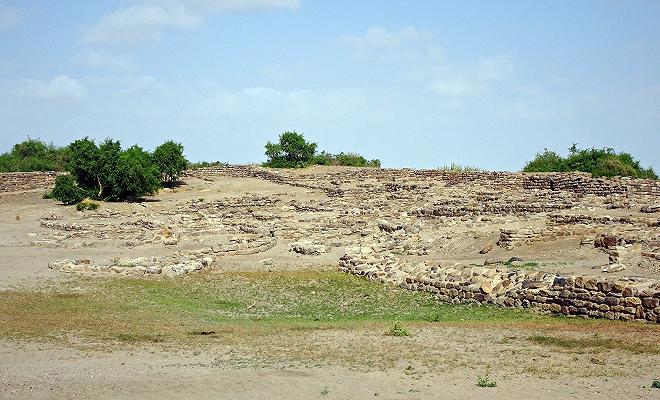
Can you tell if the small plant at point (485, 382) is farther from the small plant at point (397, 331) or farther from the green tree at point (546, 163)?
the green tree at point (546, 163)

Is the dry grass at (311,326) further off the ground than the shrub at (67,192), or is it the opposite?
the shrub at (67,192)

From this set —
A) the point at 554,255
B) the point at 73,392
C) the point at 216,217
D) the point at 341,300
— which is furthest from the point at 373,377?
the point at 216,217

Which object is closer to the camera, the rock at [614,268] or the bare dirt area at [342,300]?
the bare dirt area at [342,300]

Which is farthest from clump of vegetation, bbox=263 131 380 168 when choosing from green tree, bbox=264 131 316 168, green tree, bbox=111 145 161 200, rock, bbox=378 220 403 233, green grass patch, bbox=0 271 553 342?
green grass patch, bbox=0 271 553 342

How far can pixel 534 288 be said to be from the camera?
16.0 m

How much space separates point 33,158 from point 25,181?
10.9 m

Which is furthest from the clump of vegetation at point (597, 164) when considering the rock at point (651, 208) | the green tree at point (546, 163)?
the rock at point (651, 208)

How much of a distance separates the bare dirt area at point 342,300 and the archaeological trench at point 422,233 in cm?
9

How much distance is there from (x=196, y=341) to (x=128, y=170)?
28729 millimetres

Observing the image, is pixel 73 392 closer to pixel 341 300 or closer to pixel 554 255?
pixel 341 300

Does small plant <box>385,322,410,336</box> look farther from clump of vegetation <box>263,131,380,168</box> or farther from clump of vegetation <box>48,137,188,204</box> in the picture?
clump of vegetation <box>263,131,380,168</box>

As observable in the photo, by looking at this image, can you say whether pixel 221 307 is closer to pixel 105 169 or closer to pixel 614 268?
pixel 614 268

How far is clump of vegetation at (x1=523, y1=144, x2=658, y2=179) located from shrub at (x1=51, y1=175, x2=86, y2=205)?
88.3 feet

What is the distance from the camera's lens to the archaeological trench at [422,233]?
1677 centimetres
